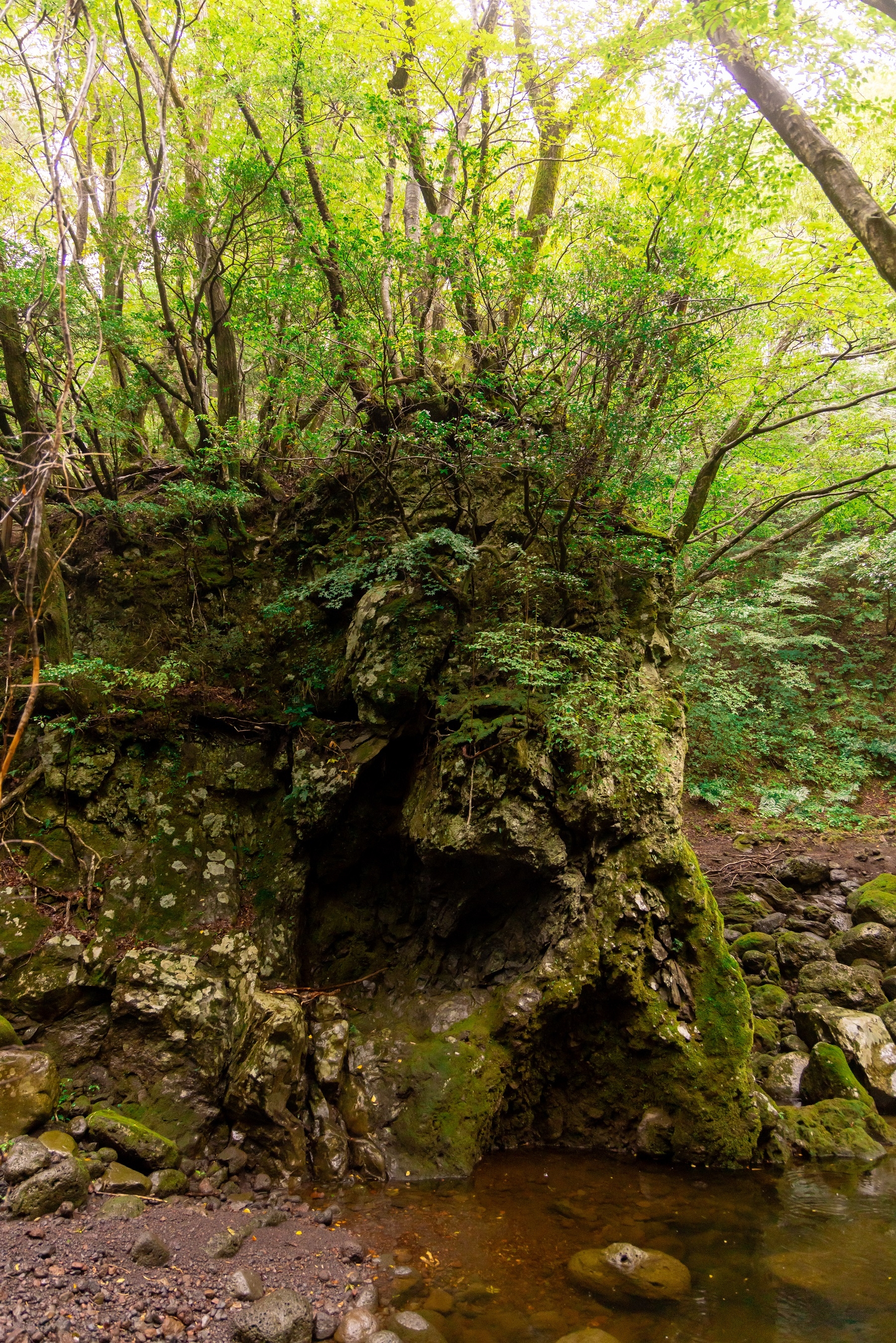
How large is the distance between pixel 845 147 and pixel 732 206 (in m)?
7.02

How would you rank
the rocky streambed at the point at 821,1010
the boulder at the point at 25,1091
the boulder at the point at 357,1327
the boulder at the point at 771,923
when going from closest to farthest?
1. the boulder at the point at 357,1327
2. the boulder at the point at 25,1091
3. the rocky streambed at the point at 821,1010
4. the boulder at the point at 771,923

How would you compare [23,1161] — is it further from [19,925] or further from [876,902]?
[876,902]

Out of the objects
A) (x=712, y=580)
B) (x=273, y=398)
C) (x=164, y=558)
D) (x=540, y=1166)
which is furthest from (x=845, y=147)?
(x=540, y=1166)

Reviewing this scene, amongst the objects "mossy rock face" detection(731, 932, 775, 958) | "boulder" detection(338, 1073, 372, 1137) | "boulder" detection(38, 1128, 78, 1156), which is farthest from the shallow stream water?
"mossy rock face" detection(731, 932, 775, 958)

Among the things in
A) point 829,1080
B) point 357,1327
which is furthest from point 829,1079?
point 357,1327

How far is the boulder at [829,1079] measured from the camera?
6312mm

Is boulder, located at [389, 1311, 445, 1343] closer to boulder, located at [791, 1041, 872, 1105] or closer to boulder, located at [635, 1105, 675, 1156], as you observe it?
boulder, located at [635, 1105, 675, 1156]

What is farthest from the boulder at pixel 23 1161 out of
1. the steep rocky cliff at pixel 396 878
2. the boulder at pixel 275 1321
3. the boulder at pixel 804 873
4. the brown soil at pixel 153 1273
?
the boulder at pixel 804 873

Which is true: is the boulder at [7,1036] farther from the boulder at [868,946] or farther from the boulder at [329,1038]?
the boulder at [868,946]

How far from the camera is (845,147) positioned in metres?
12.1

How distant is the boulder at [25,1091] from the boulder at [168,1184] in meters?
0.88

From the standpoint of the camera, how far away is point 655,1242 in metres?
4.56

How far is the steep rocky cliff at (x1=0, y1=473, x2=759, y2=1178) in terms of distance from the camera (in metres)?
5.56

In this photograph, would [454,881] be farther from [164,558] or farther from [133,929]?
[164,558]
